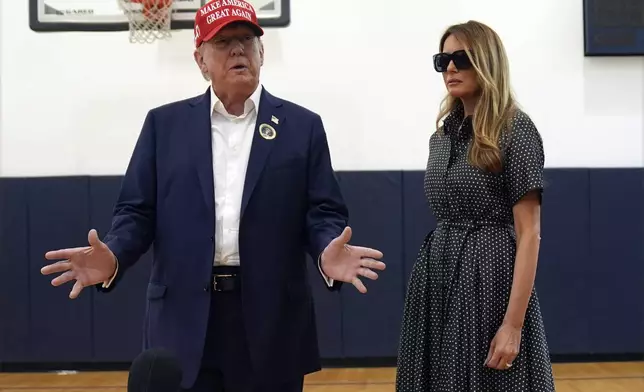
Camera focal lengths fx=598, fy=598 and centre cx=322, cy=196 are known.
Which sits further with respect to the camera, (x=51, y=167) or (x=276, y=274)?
(x=51, y=167)

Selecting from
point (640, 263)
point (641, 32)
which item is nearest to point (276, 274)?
point (640, 263)

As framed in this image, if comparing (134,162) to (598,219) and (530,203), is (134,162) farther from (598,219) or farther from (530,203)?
(598,219)

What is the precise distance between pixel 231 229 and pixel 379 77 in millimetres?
3253

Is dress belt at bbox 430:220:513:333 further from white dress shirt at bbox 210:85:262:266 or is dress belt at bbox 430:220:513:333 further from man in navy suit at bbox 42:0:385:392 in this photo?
white dress shirt at bbox 210:85:262:266

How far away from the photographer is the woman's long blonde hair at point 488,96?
6.09ft

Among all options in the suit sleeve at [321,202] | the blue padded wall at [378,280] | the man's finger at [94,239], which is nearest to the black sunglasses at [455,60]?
the suit sleeve at [321,202]

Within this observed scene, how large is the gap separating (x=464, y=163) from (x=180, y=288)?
3.18ft

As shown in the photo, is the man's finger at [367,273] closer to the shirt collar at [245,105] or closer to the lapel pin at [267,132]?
the lapel pin at [267,132]

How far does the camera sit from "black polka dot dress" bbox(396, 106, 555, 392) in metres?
1.85

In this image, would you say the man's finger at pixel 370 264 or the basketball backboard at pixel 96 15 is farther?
the basketball backboard at pixel 96 15

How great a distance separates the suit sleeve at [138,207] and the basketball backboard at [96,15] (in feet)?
10.1

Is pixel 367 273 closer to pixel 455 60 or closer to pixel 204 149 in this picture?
pixel 204 149

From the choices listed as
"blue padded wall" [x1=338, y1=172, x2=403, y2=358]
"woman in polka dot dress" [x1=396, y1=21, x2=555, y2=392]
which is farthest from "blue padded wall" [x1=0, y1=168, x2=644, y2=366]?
"woman in polka dot dress" [x1=396, y1=21, x2=555, y2=392]

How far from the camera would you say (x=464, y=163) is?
1.93 m
